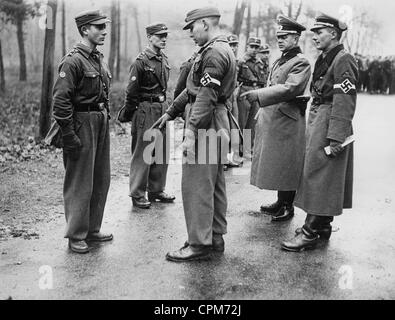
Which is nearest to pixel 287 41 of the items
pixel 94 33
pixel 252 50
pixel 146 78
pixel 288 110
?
pixel 288 110

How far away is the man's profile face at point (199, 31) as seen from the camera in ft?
15.0

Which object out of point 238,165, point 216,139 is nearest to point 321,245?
point 216,139

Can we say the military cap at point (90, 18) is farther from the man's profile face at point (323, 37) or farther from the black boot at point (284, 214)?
the black boot at point (284, 214)

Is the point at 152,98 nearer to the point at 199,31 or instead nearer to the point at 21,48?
the point at 199,31

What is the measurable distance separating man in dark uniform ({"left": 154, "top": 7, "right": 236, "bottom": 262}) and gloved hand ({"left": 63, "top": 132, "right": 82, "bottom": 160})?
1065mm

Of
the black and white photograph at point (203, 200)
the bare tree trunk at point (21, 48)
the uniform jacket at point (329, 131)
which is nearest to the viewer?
the black and white photograph at point (203, 200)

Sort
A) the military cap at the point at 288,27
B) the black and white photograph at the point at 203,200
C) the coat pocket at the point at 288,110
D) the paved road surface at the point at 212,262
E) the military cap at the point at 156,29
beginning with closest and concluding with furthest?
the paved road surface at the point at 212,262
the black and white photograph at the point at 203,200
the military cap at the point at 288,27
the coat pocket at the point at 288,110
the military cap at the point at 156,29

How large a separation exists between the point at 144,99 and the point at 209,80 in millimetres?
2372

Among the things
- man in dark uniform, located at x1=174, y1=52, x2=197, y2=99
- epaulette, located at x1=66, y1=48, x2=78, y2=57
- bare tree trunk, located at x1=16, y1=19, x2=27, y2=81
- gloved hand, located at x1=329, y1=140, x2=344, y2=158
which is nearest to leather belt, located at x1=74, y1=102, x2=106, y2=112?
epaulette, located at x1=66, y1=48, x2=78, y2=57

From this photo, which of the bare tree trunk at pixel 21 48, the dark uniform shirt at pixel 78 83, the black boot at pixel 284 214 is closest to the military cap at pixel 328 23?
the dark uniform shirt at pixel 78 83

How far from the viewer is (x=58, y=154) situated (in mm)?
9742

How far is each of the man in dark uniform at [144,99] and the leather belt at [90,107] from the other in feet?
5.01

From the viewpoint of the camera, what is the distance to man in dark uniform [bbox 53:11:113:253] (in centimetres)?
469
